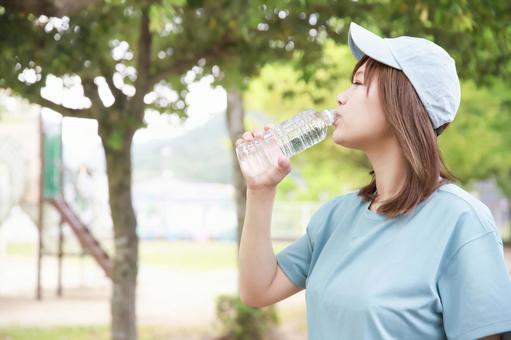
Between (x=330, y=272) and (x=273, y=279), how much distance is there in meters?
0.26

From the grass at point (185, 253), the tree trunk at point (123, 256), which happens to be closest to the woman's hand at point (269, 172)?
the tree trunk at point (123, 256)

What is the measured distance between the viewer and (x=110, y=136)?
5.53m

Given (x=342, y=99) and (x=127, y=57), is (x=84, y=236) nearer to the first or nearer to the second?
(x=127, y=57)

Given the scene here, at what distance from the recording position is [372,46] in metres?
1.73

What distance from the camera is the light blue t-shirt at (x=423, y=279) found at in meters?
1.53

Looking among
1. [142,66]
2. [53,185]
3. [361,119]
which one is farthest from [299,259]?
[53,185]

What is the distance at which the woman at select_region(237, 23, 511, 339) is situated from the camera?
5.08ft

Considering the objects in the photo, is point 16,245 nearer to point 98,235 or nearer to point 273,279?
point 98,235

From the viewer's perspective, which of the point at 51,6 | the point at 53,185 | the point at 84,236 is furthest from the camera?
the point at 53,185

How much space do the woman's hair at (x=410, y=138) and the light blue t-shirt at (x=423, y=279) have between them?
1.0 inches

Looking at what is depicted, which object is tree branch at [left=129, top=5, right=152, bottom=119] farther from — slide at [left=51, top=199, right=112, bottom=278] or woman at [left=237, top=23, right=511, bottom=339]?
slide at [left=51, top=199, right=112, bottom=278]

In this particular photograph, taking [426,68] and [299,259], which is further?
[299,259]

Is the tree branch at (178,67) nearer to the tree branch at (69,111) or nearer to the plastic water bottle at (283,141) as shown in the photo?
the tree branch at (69,111)

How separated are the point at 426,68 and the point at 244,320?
7265 mm
